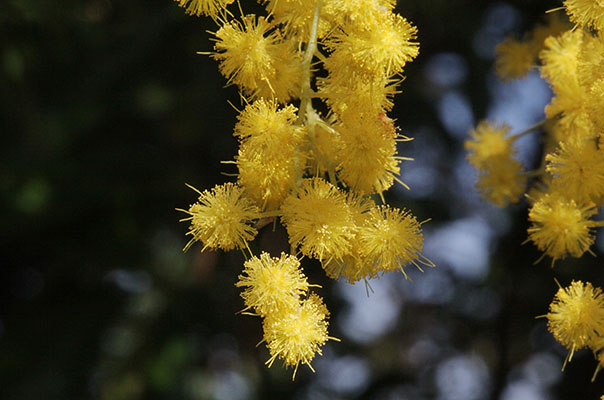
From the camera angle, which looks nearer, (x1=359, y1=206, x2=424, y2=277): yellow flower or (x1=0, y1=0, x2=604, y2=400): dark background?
(x1=359, y1=206, x2=424, y2=277): yellow flower

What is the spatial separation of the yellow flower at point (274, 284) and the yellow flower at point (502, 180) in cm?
56

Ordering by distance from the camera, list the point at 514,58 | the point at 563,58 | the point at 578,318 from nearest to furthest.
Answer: the point at 578,318 → the point at 563,58 → the point at 514,58

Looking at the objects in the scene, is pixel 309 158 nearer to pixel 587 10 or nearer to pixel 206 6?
pixel 206 6

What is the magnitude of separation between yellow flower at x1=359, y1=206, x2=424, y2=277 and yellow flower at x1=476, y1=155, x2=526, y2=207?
18.0 inches

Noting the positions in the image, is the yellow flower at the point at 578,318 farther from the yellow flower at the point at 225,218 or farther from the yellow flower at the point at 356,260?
the yellow flower at the point at 225,218

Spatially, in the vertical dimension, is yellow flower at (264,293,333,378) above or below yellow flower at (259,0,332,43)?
below

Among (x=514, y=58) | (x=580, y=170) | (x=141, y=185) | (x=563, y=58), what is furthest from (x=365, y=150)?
(x=141, y=185)

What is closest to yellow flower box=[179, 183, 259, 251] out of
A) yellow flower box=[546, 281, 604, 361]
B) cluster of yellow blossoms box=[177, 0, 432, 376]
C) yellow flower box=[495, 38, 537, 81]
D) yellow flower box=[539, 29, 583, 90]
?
cluster of yellow blossoms box=[177, 0, 432, 376]

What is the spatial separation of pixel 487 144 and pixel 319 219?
0.66 m

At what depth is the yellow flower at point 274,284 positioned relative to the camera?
0.54 m

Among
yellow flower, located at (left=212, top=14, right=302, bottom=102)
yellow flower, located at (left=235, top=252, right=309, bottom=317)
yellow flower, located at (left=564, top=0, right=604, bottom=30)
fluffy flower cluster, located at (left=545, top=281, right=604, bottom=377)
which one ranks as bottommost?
yellow flower, located at (left=235, top=252, right=309, bottom=317)

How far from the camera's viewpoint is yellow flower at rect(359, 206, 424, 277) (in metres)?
0.56

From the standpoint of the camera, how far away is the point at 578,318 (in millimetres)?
691

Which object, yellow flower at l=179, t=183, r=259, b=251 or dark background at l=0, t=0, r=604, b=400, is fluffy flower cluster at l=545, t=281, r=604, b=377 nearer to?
yellow flower at l=179, t=183, r=259, b=251
